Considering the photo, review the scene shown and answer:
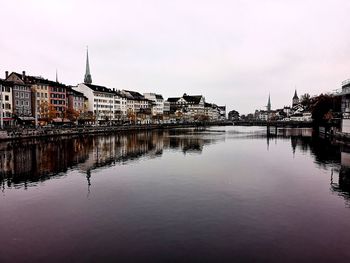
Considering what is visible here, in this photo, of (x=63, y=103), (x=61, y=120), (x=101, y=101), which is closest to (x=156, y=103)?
(x=101, y=101)

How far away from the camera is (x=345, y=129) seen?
59219mm

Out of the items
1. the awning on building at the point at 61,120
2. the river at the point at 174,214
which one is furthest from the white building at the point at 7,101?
the river at the point at 174,214

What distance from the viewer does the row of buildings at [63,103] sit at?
265 feet

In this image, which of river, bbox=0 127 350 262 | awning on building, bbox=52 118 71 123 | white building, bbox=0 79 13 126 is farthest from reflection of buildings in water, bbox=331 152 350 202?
awning on building, bbox=52 118 71 123

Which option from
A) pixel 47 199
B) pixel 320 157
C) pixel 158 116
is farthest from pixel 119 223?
pixel 158 116

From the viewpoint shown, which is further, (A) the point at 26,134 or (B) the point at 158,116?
(B) the point at 158,116

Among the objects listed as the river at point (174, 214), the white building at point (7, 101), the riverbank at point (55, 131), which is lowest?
the river at point (174, 214)

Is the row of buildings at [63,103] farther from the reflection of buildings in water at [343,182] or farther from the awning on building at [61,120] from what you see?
the reflection of buildings in water at [343,182]

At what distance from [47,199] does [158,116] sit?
141 m

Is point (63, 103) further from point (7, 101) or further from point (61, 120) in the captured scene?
point (7, 101)

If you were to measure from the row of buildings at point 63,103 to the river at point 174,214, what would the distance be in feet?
149

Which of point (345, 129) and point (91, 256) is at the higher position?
point (345, 129)

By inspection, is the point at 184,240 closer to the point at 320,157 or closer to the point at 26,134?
the point at 320,157

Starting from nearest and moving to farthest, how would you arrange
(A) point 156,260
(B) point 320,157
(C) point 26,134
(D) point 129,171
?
(A) point 156,260 < (D) point 129,171 < (B) point 320,157 < (C) point 26,134
